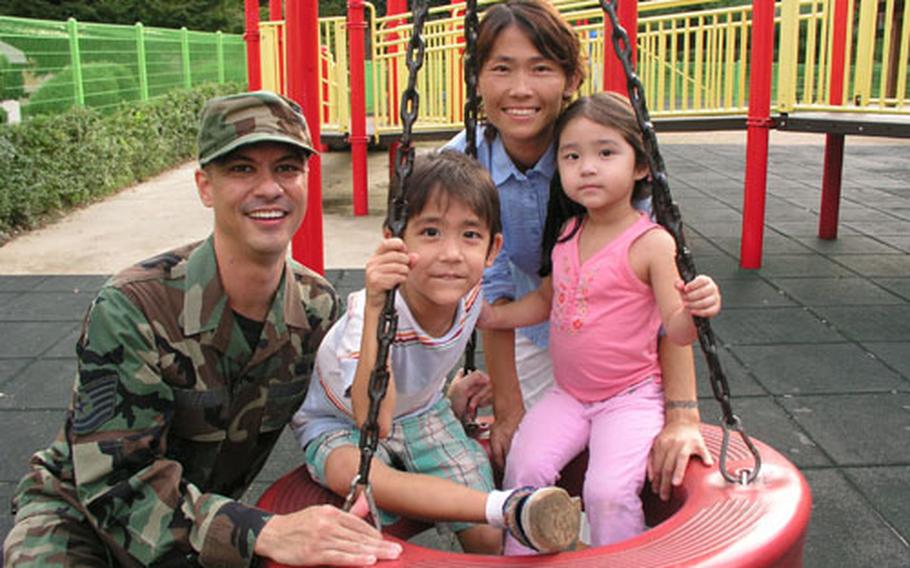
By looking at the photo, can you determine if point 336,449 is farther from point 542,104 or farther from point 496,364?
point 542,104

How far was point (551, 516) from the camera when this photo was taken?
1732 mm

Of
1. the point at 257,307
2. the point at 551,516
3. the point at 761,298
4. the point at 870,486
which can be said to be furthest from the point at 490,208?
the point at 761,298

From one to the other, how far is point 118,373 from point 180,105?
12431mm

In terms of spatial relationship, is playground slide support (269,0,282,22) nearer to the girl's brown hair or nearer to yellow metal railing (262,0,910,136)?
yellow metal railing (262,0,910,136)

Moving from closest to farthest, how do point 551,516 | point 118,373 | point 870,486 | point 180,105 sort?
point 551,516
point 118,373
point 870,486
point 180,105

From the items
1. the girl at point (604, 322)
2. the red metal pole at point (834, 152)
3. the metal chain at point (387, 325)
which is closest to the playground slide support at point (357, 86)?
the red metal pole at point (834, 152)

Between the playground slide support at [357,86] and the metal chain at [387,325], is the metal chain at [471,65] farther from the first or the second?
the playground slide support at [357,86]

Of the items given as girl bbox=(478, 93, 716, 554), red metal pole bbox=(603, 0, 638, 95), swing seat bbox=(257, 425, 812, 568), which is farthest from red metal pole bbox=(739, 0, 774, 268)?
swing seat bbox=(257, 425, 812, 568)

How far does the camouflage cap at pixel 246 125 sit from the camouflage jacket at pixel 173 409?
9.8 inches

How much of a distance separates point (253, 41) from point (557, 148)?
6.17m

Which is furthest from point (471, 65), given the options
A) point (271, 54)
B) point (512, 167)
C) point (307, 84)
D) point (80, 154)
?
point (80, 154)

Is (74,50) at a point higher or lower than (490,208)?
higher

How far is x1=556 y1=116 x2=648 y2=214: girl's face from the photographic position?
7.39ft

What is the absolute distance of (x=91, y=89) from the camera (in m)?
10.3
